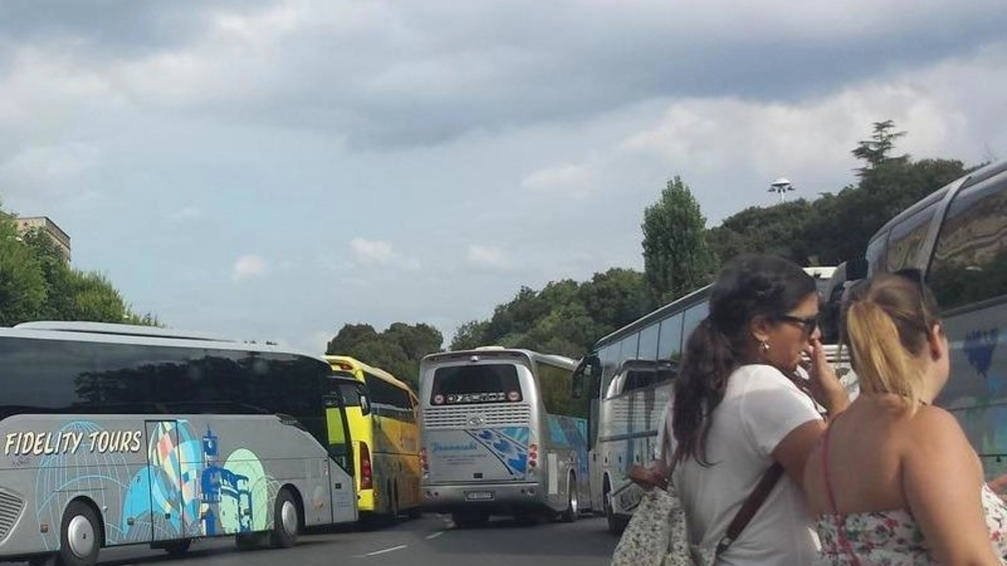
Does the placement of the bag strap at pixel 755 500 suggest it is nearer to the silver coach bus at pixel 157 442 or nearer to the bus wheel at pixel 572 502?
the silver coach bus at pixel 157 442

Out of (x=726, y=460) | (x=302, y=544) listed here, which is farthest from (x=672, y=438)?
(x=302, y=544)

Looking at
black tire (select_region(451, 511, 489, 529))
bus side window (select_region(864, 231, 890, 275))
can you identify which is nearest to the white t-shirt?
bus side window (select_region(864, 231, 890, 275))

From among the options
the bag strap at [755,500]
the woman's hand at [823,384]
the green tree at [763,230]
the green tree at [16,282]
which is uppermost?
the green tree at [763,230]

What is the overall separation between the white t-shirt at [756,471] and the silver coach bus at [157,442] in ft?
48.8

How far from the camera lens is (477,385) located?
84.9 feet

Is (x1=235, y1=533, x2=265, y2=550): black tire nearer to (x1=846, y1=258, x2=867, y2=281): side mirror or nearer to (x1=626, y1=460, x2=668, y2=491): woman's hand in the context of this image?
(x1=846, y1=258, x2=867, y2=281): side mirror

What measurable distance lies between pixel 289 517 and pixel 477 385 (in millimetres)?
4645

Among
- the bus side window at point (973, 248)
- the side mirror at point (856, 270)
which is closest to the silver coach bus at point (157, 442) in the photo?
the side mirror at point (856, 270)

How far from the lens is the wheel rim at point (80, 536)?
17953mm

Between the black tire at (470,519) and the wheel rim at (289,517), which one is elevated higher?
the wheel rim at (289,517)

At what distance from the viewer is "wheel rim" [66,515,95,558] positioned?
17953 millimetres

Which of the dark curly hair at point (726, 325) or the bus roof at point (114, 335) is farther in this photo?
the bus roof at point (114, 335)

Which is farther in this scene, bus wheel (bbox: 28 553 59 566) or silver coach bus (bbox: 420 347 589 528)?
silver coach bus (bbox: 420 347 589 528)

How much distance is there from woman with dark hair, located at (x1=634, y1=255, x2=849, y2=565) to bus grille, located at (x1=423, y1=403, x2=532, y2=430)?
21.9m
